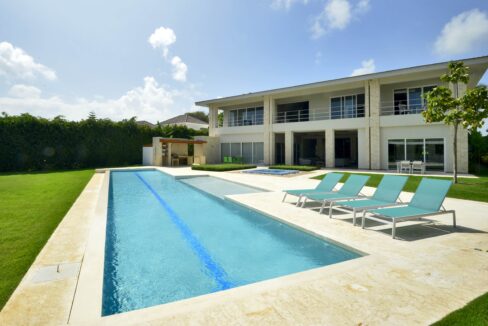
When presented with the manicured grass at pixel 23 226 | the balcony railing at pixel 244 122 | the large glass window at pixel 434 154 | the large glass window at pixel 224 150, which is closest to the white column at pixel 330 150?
the large glass window at pixel 434 154

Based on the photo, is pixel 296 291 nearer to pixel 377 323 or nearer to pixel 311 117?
pixel 377 323

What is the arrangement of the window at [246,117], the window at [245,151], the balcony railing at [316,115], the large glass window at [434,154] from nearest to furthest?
1. the large glass window at [434,154]
2. the balcony railing at [316,115]
3. the window at [245,151]
4. the window at [246,117]

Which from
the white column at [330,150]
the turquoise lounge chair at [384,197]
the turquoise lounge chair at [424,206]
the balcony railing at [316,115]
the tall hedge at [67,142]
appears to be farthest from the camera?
the balcony railing at [316,115]

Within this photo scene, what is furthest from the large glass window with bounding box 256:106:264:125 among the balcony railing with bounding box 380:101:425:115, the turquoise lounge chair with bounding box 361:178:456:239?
the turquoise lounge chair with bounding box 361:178:456:239

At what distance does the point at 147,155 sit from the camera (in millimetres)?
26781

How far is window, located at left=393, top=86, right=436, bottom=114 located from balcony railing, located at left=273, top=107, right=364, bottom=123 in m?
2.55

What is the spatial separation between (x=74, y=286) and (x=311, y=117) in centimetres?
2382

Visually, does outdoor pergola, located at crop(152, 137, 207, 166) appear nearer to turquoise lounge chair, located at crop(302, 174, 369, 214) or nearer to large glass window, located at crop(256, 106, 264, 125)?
large glass window, located at crop(256, 106, 264, 125)

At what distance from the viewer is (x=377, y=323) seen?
246 centimetres

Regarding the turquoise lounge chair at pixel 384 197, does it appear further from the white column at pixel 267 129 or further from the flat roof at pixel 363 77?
the white column at pixel 267 129

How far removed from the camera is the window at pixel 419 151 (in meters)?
17.6

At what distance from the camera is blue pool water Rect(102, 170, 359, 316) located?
12.3 ft

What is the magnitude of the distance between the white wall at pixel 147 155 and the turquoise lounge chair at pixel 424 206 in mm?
23768

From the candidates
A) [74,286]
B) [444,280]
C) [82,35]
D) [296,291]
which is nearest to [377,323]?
[296,291]
